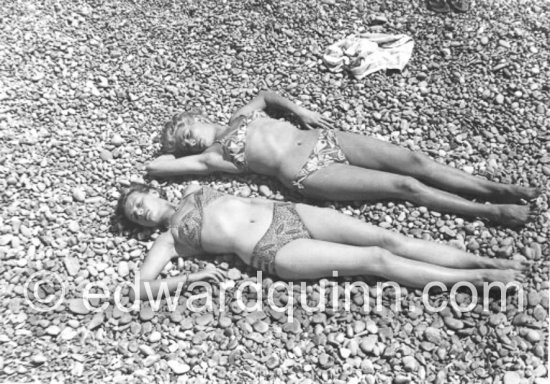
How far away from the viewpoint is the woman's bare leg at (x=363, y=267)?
4.62m

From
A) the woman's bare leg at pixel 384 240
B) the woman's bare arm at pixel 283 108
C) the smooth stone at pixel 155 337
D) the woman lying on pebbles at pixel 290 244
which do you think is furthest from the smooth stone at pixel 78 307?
the woman's bare arm at pixel 283 108

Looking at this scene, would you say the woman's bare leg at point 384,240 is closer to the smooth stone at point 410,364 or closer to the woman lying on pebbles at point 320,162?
the woman lying on pebbles at point 320,162

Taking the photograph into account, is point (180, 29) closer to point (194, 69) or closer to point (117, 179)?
point (194, 69)

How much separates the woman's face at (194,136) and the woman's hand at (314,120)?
904 millimetres

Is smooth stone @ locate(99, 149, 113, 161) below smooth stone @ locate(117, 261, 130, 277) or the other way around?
the other way around

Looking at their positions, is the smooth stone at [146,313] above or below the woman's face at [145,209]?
below

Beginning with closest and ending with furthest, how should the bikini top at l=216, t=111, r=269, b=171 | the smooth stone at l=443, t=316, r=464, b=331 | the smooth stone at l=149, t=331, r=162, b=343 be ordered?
the smooth stone at l=443, t=316, r=464, b=331 < the smooth stone at l=149, t=331, r=162, b=343 < the bikini top at l=216, t=111, r=269, b=171

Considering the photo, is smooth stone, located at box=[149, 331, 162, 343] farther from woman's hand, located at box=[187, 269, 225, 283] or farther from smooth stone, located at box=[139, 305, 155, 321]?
woman's hand, located at box=[187, 269, 225, 283]

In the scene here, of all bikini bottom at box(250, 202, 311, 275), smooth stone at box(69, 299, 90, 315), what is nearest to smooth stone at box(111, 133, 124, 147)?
smooth stone at box(69, 299, 90, 315)

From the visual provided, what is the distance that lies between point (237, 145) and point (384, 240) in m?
1.70

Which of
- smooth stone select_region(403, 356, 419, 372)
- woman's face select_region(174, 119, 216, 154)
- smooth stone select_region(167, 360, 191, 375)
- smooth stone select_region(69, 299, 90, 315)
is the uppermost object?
woman's face select_region(174, 119, 216, 154)

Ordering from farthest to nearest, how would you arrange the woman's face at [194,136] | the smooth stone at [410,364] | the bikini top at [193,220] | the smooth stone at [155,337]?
the woman's face at [194,136] → the bikini top at [193,220] → the smooth stone at [155,337] → the smooth stone at [410,364]

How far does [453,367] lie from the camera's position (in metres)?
4.38

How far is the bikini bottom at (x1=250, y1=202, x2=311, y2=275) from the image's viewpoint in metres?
4.93
